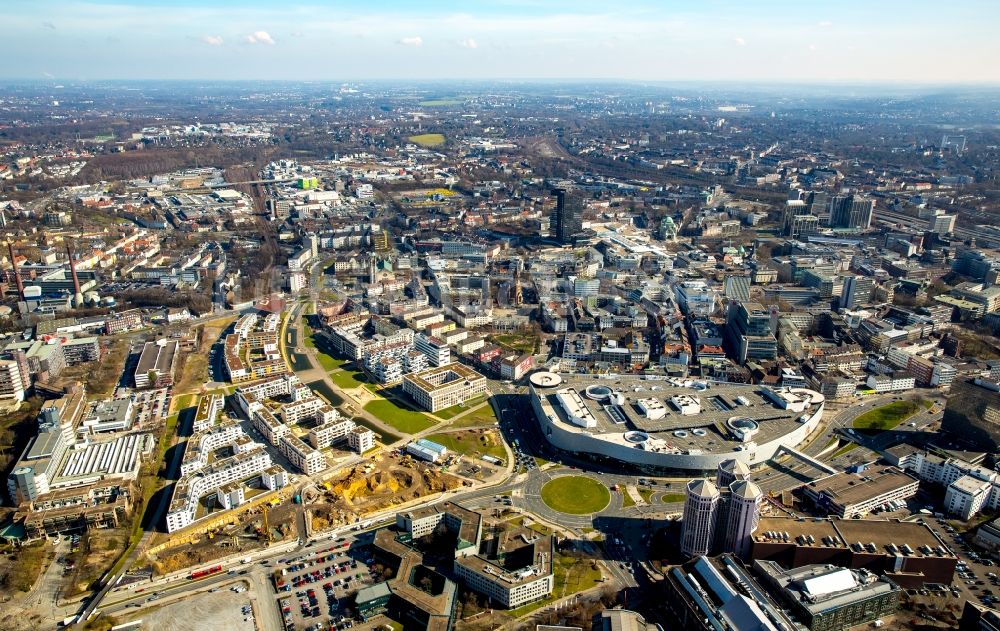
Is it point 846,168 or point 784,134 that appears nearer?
point 846,168

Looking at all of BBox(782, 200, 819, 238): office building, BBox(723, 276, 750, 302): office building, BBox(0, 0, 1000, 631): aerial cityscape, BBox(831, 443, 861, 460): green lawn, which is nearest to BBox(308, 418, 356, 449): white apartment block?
BBox(0, 0, 1000, 631): aerial cityscape

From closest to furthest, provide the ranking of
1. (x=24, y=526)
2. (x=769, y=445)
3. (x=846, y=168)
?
(x=24, y=526), (x=769, y=445), (x=846, y=168)

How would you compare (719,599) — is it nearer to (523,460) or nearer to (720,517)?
(720,517)

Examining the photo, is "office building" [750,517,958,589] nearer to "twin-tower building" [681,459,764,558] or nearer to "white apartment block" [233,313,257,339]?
"twin-tower building" [681,459,764,558]

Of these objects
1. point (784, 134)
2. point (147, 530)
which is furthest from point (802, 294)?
point (784, 134)

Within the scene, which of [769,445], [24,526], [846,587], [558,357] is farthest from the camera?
[558,357]

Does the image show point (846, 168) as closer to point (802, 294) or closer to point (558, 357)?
point (802, 294)

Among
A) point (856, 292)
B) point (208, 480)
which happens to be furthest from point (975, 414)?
point (208, 480)
